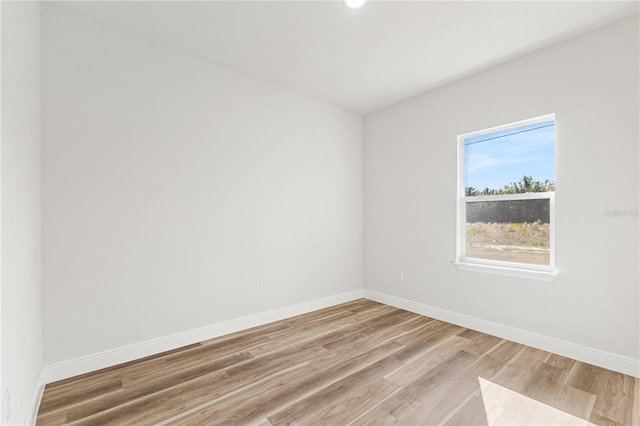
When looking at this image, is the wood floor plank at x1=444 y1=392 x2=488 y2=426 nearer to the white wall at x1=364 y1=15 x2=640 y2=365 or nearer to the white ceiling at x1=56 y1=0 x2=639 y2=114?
the white wall at x1=364 y1=15 x2=640 y2=365

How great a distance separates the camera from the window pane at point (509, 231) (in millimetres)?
2838

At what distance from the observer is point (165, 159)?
2.71m

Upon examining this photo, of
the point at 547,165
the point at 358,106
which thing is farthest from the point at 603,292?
the point at 358,106

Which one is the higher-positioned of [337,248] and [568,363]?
[337,248]

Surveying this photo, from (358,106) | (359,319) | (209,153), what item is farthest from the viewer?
(358,106)

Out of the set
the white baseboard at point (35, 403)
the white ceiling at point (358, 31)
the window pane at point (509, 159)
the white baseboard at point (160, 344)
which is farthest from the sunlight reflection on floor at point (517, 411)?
the white ceiling at point (358, 31)

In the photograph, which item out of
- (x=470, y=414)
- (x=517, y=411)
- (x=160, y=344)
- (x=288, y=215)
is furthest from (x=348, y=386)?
(x=288, y=215)

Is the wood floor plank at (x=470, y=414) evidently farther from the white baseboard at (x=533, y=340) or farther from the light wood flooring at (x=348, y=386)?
the white baseboard at (x=533, y=340)

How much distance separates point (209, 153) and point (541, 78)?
326cm

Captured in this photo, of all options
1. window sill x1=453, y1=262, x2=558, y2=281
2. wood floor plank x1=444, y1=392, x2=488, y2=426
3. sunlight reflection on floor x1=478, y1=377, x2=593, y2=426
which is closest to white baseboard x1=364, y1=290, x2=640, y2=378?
window sill x1=453, y1=262, x2=558, y2=281

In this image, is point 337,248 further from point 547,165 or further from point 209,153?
point 547,165

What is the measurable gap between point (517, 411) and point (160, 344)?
2822 millimetres

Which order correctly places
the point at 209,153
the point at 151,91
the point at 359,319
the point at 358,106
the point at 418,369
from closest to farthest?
the point at 418,369 → the point at 151,91 → the point at 209,153 → the point at 359,319 → the point at 358,106

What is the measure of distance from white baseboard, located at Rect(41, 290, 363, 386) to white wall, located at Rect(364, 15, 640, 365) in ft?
5.54
